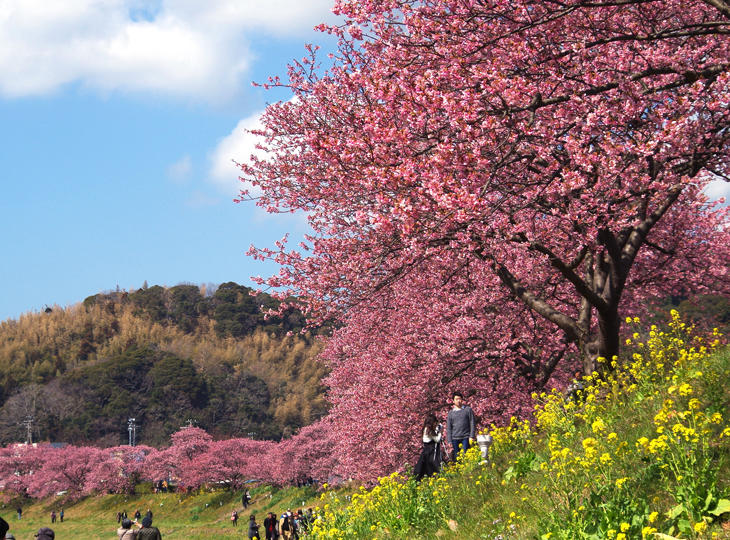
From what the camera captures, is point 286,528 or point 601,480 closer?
point 601,480

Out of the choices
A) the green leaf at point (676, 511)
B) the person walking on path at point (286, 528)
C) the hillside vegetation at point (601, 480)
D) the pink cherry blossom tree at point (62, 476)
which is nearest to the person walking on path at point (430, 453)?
the hillside vegetation at point (601, 480)

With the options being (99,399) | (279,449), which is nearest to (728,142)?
(279,449)

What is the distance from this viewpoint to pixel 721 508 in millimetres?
4797

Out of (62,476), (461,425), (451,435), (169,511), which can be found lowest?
(169,511)

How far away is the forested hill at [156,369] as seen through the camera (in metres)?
97.9

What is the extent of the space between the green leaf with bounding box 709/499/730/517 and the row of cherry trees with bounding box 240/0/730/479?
13.3 feet

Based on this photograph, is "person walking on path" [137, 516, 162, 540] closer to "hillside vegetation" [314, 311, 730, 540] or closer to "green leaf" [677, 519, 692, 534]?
"hillside vegetation" [314, 311, 730, 540]

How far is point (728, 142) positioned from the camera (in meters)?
11.0

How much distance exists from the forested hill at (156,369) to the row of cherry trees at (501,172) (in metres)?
55.3

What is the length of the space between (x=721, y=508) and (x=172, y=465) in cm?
6636

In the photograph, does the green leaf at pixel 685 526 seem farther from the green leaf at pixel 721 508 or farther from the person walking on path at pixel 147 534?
the person walking on path at pixel 147 534

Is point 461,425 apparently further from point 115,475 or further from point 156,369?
point 156,369

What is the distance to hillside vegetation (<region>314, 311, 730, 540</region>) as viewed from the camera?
202 inches

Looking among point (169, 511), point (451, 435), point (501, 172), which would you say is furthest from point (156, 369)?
point (501, 172)
